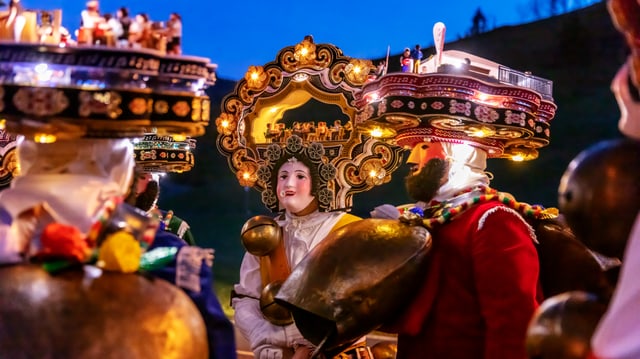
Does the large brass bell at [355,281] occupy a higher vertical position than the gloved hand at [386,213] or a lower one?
lower

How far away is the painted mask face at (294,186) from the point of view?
384 centimetres

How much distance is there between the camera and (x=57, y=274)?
1948 mm

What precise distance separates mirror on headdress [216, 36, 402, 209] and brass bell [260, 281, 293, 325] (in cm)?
74

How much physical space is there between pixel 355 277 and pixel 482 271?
16.6 inches

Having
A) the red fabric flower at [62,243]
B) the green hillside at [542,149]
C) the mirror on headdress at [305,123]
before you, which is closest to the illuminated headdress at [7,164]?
the mirror on headdress at [305,123]

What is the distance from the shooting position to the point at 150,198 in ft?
12.8

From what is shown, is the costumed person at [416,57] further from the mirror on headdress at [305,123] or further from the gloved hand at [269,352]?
the gloved hand at [269,352]

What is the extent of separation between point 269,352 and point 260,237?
519 millimetres

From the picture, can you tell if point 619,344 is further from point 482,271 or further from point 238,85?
point 238,85

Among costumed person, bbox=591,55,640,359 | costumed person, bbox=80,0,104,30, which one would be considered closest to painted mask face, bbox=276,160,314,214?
costumed person, bbox=80,0,104,30

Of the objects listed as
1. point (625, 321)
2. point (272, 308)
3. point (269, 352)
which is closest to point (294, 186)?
point (272, 308)

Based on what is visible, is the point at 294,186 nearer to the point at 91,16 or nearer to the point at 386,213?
the point at 386,213

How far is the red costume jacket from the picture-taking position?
254 centimetres

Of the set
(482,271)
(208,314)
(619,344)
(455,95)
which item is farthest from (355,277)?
(619,344)
